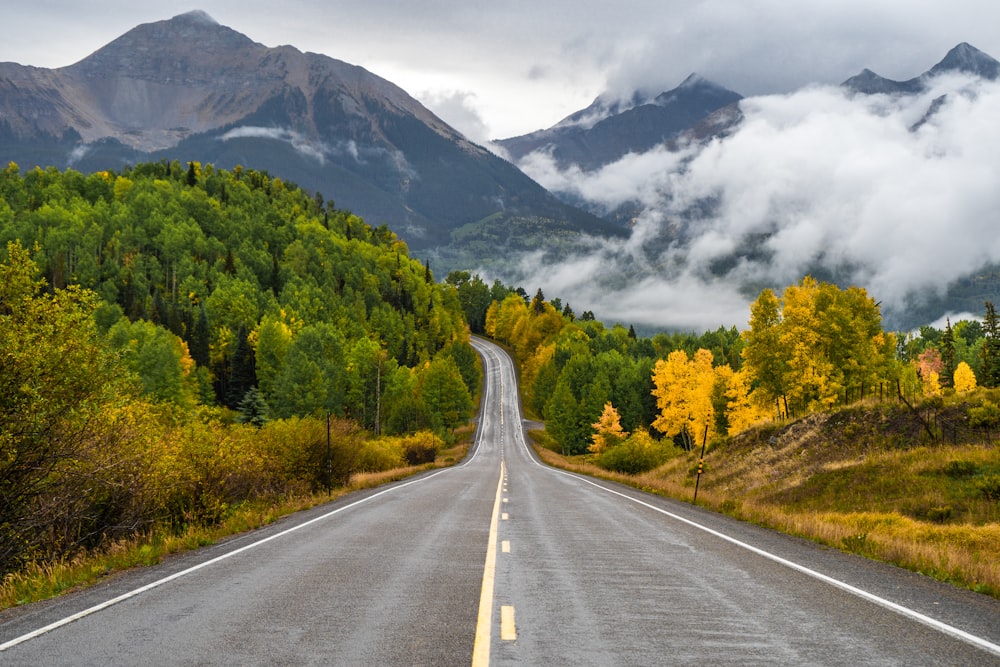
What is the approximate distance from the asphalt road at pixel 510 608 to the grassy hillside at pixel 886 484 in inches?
47.1

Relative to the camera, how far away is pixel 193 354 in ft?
340

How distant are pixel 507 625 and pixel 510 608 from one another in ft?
2.59

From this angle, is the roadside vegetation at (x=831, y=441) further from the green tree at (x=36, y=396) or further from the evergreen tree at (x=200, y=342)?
the evergreen tree at (x=200, y=342)

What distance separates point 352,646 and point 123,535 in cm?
1128

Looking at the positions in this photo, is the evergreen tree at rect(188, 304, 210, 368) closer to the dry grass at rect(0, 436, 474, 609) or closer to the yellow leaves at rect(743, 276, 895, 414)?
the yellow leaves at rect(743, 276, 895, 414)

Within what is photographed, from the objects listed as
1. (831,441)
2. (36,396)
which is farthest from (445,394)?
(36,396)

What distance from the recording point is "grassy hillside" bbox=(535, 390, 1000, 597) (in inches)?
546

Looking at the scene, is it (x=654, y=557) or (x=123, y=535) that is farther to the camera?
(x=123, y=535)

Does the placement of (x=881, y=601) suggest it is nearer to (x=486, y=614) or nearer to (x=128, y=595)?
(x=486, y=614)

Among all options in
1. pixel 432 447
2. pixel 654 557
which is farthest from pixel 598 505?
pixel 432 447

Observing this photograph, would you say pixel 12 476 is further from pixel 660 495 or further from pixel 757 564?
pixel 660 495

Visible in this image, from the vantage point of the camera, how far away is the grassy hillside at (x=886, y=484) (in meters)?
13.9

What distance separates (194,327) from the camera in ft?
348

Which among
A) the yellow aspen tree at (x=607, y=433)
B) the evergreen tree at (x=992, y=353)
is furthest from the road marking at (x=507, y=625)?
the yellow aspen tree at (x=607, y=433)
